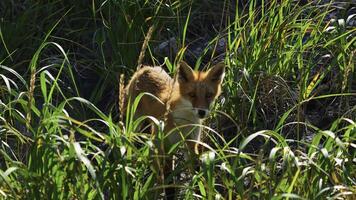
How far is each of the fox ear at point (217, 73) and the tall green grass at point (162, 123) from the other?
0.20m

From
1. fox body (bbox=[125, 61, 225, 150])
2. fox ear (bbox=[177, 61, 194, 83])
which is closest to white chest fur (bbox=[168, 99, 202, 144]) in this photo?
fox body (bbox=[125, 61, 225, 150])

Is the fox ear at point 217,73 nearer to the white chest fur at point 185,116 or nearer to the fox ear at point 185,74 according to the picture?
the fox ear at point 185,74

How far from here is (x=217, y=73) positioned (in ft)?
22.4

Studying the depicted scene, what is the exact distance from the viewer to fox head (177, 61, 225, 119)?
6.78 meters

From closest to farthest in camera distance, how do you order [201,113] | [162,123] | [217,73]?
[162,123] < [201,113] < [217,73]

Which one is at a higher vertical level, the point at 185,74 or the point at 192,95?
the point at 185,74

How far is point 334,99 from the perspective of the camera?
285 inches

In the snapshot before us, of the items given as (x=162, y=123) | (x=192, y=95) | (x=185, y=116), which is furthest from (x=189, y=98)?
(x=162, y=123)

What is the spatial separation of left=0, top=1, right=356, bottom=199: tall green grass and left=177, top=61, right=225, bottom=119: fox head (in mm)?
172

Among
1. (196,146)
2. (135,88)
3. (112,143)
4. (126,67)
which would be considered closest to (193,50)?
(126,67)

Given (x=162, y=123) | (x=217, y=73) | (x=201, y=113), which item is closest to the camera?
(x=162, y=123)

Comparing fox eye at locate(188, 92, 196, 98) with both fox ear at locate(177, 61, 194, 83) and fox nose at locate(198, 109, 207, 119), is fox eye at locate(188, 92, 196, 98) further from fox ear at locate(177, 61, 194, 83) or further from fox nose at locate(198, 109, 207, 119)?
fox nose at locate(198, 109, 207, 119)

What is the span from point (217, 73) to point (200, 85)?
15 cm

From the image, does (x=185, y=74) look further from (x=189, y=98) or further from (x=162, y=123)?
(x=162, y=123)
